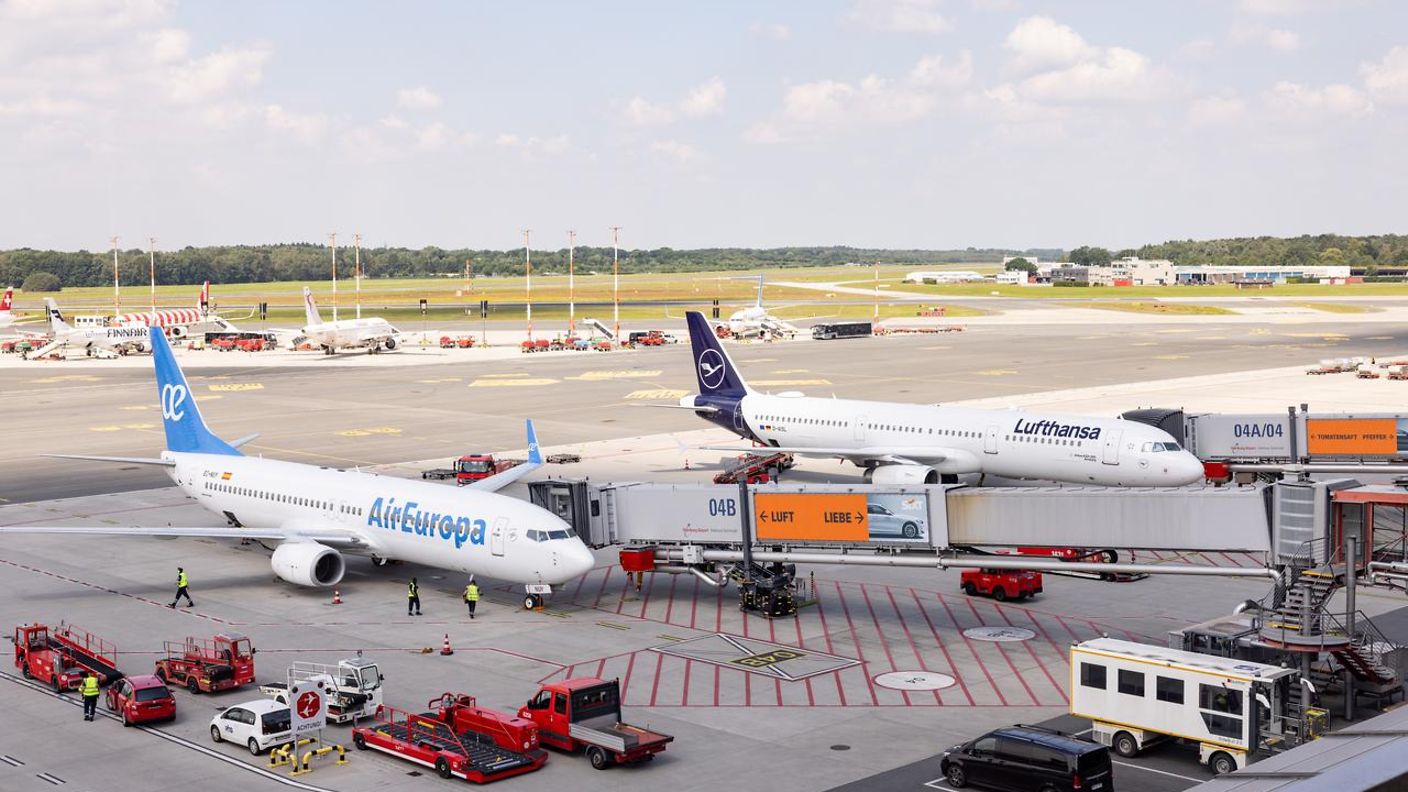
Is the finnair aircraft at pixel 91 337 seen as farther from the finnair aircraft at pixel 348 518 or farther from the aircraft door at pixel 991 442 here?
the aircraft door at pixel 991 442

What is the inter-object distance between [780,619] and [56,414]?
84.7 m

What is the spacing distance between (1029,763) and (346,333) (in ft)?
497

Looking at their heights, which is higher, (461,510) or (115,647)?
(461,510)

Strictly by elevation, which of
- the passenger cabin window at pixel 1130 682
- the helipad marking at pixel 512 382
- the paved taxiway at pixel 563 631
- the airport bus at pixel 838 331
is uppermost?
the airport bus at pixel 838 331

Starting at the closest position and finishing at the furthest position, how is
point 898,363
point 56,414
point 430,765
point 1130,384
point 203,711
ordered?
point 430,765 → point 203,711 → point 56,414 → point 1130,384 → point 898,363

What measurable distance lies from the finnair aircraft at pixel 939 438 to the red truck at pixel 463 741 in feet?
99.8

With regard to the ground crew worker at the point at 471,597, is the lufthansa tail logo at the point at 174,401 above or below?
above

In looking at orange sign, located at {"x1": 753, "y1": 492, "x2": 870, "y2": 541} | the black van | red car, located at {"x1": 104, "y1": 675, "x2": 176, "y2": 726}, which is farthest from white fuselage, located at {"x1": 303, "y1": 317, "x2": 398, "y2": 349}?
the black van

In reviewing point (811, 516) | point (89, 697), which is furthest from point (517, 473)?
point (89, 697)

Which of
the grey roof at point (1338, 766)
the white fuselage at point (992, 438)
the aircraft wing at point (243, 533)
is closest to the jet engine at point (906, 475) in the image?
the white fuselage at point (992, 438)

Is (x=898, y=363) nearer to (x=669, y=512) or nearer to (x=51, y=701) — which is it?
(x=669, y=512)

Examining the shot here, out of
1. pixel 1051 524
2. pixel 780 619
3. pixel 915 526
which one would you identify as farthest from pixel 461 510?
pixel 1051 524

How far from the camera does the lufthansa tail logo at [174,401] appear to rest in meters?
61.8

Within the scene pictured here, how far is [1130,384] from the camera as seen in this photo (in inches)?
4862
